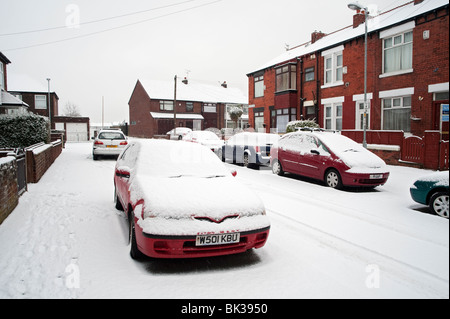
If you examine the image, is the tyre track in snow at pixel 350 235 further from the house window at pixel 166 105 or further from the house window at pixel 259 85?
the house window at pixel 166 105

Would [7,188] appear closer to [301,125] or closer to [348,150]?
[348,150]

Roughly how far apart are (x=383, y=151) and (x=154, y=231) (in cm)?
280

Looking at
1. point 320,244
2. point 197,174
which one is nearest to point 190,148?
point 197,174

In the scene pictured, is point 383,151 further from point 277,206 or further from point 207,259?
point 277,206

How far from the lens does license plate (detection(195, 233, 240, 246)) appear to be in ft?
12.1

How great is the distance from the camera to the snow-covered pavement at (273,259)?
1896mm

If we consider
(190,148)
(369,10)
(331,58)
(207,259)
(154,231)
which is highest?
(331,58)

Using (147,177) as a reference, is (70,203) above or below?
below

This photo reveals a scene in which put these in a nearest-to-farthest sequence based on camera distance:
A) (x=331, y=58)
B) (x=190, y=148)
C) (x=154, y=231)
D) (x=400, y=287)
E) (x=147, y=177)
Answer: (x=400, y=287), (x=154, y=231), (x=147, y=177), (x=190, y=148), (x=331, y=58)

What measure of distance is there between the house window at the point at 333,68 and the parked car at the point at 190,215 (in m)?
16.5

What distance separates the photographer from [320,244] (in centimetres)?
446

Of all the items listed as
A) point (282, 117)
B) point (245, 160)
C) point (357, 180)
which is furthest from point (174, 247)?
point (282, 117)

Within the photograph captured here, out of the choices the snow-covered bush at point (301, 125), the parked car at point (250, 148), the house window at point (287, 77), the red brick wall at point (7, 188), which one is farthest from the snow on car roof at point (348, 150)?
the house window at point (287, 77)

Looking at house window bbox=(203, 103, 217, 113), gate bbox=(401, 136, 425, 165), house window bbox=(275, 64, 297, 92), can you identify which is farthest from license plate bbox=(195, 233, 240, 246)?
house window bbox=(203, 103, 217, 113)
